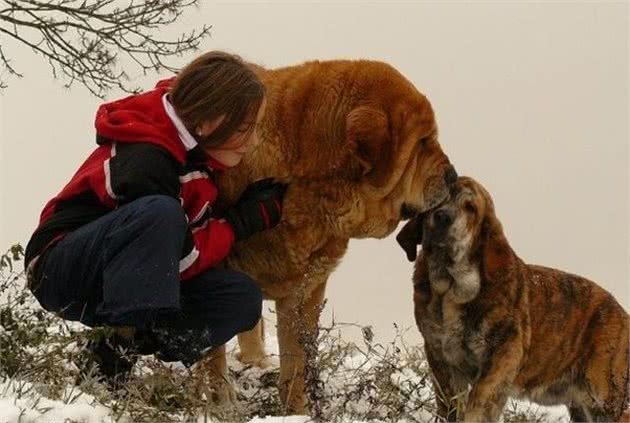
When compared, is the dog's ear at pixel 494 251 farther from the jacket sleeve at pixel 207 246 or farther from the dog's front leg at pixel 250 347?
the dog's front leg at pixel 250 347

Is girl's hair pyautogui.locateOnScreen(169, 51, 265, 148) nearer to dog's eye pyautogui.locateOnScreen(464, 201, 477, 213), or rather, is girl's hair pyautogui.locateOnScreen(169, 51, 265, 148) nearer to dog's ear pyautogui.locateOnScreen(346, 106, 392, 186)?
dog's ear pyautogui.locateOnScreen(346, 106, 392, 186)

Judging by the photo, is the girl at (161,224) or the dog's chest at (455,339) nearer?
the girl at (161,224)

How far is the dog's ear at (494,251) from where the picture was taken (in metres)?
5.02

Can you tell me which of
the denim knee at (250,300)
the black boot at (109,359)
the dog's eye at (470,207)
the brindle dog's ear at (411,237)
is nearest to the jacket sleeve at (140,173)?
the denim knee at (250,300)

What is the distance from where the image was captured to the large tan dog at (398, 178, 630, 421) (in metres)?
4.92

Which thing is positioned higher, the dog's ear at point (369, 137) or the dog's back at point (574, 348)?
the dog's ear at point (369, 137)

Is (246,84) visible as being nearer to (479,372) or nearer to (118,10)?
(479,372)

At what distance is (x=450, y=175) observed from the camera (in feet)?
16.3

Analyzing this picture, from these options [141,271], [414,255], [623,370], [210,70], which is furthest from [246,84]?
[623,370]

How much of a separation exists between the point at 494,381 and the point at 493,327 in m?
0.29

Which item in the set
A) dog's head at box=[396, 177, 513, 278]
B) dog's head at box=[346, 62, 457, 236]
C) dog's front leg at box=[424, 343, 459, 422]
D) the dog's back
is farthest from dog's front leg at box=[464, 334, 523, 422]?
dog's head at box=[346, 62, 457, 236]

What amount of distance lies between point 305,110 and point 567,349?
2.11m

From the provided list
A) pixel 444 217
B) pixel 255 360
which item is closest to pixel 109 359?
pixel 255 360

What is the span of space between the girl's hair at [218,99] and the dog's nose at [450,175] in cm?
115
